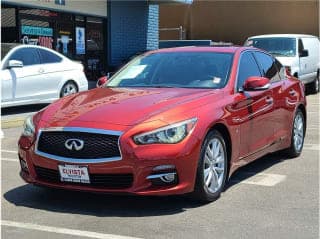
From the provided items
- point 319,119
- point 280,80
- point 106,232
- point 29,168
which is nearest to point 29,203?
point 29,168

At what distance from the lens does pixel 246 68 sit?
22.0 ft

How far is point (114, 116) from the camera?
5.24 metres

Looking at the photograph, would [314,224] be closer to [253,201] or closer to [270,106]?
[253,201]

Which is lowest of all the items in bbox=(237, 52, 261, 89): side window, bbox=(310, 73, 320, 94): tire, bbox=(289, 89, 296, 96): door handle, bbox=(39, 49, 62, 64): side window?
bbox=(310, 73, 320, 94): tire

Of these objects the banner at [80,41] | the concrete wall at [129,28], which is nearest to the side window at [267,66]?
the banner at [80,41]

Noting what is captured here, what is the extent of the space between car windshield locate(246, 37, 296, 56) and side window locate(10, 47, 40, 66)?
21.6ft

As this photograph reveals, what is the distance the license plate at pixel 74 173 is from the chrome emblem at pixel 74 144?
0.16 meters

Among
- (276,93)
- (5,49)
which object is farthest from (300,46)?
(276,93)

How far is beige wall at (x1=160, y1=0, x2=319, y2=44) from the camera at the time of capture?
3112 cm

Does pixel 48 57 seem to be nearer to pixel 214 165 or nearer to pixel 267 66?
pixel 267 66

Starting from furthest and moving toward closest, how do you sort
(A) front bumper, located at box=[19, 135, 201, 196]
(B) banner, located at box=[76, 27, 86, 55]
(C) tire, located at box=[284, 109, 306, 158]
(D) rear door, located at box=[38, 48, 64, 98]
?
(B) banner, located at box=[76, 27, 86, 55]
(D) rear door, located at box=[38, 48, 64, 98]
(C) tire, located at box=[284, 109, 306, 158]
(A) front bumper, located at box=[19, 135, 201, 196]

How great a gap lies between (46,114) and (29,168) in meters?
0.55

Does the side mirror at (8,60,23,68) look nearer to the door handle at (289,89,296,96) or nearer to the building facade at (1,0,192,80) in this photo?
the building facade at (1,0,192,80)

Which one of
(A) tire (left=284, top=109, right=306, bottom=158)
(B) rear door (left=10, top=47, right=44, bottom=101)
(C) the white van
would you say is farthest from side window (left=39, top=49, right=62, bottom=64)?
(A) tire (left=284, top=109, right=306, bottom=158)
